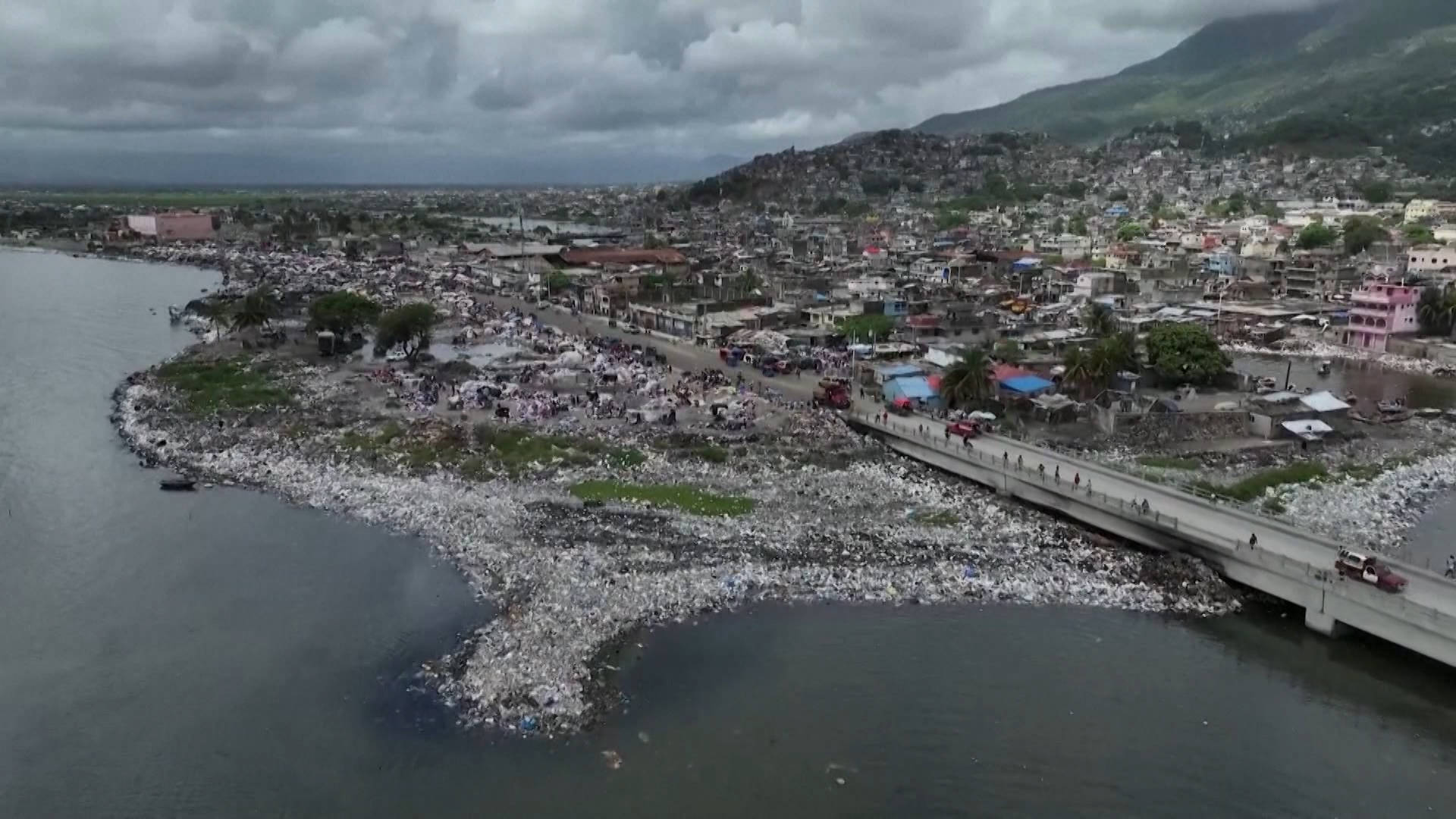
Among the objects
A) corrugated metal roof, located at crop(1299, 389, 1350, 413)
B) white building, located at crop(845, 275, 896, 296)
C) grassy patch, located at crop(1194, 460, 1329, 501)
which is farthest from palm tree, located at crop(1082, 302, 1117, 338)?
grassy patch, located at crop(1194, 460, 1329, 501)

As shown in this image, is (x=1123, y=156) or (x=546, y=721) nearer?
(x=546, y=721)

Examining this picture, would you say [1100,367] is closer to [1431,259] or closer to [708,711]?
[708,711]

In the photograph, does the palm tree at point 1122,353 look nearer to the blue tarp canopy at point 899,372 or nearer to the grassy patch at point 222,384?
the blue tarp canopy at point 899,372

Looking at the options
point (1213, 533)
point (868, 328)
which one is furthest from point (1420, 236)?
point (1213, 533)

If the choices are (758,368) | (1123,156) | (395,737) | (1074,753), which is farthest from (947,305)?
(1123,156)

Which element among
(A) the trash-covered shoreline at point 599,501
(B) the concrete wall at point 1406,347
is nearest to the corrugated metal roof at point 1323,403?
(A) the trash-covered shoreline at point 599,501

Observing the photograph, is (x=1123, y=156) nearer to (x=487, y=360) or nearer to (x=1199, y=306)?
(x=1199, y=306)
